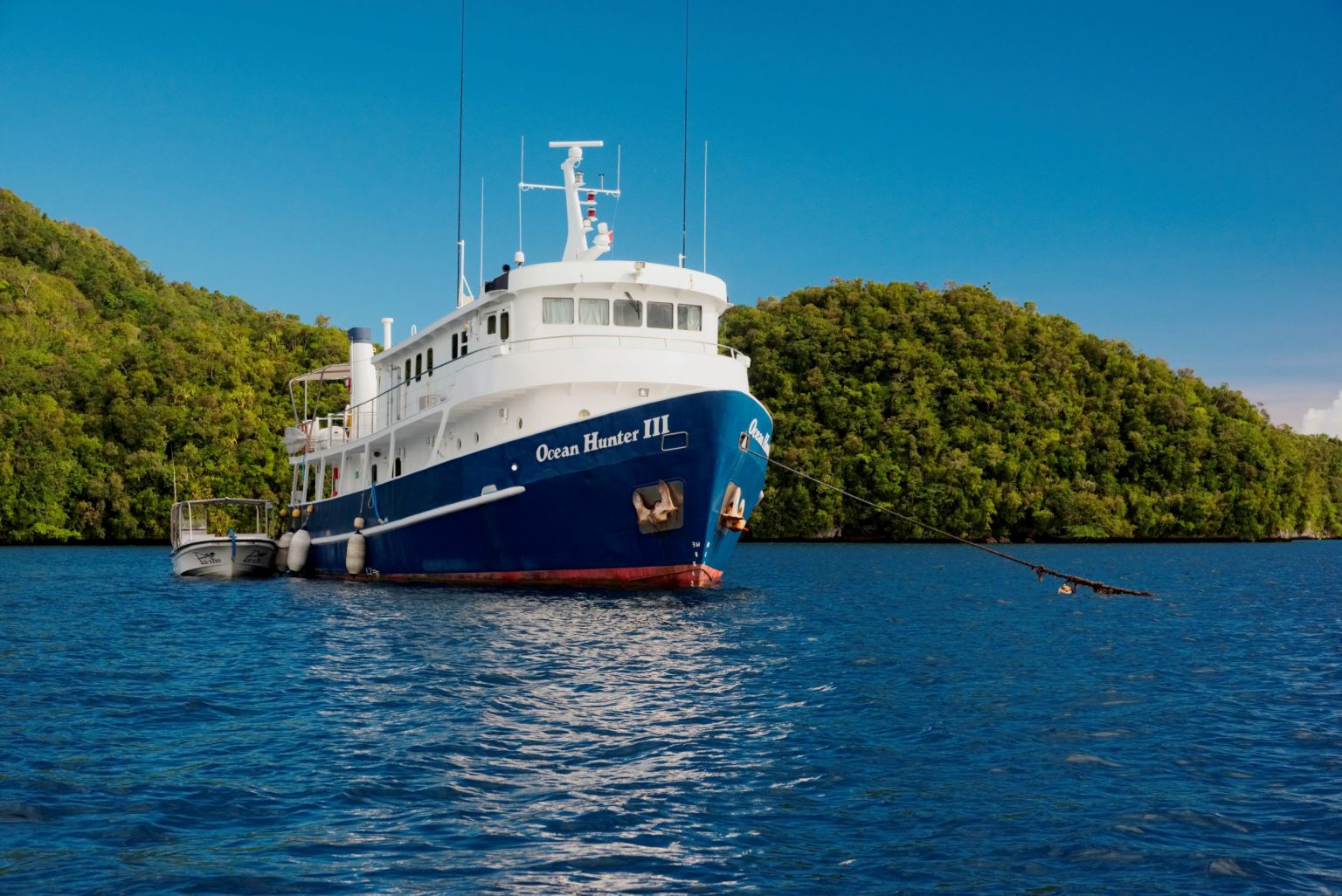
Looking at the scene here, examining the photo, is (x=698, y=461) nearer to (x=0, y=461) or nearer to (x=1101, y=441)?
(x=0, y=461)

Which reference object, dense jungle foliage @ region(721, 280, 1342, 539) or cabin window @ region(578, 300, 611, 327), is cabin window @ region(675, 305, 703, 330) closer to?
cabin window @ region(578, 300, 611, 327)

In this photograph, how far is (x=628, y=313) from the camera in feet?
87.3

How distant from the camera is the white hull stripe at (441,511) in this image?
2480cm

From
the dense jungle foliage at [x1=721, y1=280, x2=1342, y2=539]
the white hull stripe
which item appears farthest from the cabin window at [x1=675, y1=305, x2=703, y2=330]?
the dense jungle foliage at [x1=721, y1=280, x2=1342, y2=539]

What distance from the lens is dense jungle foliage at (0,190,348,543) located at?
74.5m

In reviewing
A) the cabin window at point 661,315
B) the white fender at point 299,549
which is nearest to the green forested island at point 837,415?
the white fender at point 299,549

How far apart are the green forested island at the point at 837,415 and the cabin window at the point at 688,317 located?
174 feet

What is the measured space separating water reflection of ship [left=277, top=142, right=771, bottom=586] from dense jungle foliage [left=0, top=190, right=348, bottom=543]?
170ft

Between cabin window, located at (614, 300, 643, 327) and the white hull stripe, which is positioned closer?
the white hull stripe

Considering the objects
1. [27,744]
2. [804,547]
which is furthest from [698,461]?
[804,547]

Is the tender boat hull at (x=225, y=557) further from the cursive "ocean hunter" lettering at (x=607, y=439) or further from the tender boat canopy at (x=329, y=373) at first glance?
the cursive "ocean hunter" lettering at (x=607, y=439)

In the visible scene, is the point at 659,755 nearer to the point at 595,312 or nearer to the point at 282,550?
the point at 595,312

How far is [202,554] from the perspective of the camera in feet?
118

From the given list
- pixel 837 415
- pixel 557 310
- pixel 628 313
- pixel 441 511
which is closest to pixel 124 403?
pixel 837 415
